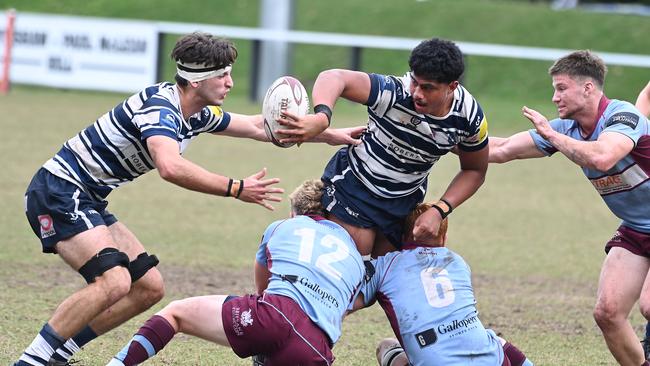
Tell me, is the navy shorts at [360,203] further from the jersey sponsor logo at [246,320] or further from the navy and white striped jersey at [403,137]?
the jersey sponsor logo at [246,320]

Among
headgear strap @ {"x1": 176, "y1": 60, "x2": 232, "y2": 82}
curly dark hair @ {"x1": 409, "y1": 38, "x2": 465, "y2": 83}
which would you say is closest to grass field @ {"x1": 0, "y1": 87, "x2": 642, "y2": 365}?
headgear strap @ {"x1": 176, "y1": 60, "x2": 232, "y2": 82}

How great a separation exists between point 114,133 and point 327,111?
3.89 ft

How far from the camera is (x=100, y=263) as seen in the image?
5535 mm

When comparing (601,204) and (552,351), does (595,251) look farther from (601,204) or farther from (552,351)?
(552,351)

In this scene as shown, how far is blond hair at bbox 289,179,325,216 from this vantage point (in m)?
6.04

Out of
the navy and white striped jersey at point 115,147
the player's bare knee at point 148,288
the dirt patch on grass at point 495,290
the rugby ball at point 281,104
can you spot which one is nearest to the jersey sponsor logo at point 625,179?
the dirt patch on grass at point 495,290

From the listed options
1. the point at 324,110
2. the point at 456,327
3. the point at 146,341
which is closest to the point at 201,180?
the point at 324,110

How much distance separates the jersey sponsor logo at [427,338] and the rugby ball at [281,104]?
1221 mm

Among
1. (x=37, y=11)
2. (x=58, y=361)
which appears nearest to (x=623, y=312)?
(x=58, y=361)

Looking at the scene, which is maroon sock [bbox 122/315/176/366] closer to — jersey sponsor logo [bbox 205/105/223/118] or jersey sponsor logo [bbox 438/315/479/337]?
jersey sponsor logo [bbox 438/315/479/337]

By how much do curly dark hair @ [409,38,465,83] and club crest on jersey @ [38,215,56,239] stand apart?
6.82 ft

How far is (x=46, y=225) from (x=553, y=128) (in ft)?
9.83

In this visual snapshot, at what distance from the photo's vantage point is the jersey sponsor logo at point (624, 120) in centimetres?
595

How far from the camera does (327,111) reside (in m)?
5.46
